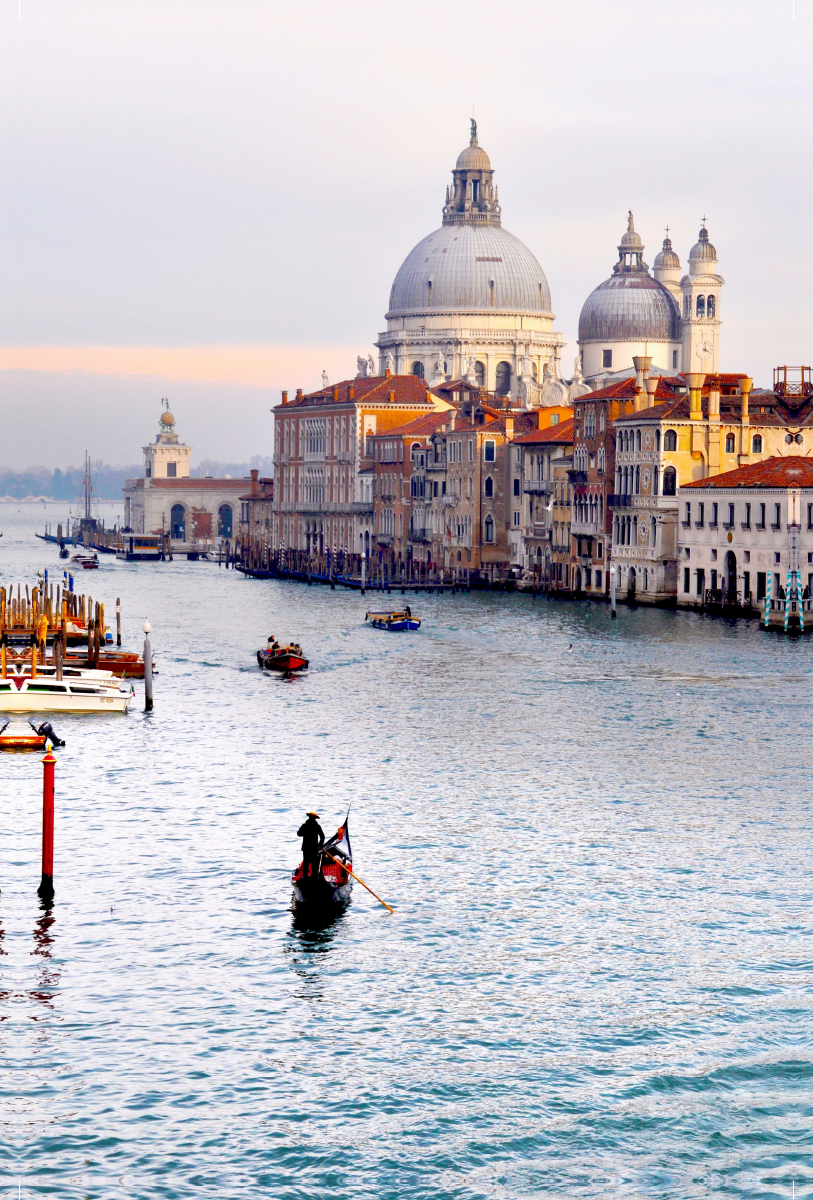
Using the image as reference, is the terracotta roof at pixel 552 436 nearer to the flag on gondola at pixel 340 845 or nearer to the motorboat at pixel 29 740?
the motorboat at pixel 29 740

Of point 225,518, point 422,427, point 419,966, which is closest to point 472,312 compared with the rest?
point 422,427

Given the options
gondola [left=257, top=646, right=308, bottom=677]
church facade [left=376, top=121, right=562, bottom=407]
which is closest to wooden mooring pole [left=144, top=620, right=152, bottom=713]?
gondola [left=257, top=646, right=308, bottom=677]

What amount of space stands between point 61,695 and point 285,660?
440 inches

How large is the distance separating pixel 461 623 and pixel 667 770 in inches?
1446

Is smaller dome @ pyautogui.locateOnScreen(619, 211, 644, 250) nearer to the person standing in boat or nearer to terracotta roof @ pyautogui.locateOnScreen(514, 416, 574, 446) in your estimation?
terracotta roof @ pyautogui.locateOnScreen(514, 416, 574, 446)

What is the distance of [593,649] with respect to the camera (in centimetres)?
6119

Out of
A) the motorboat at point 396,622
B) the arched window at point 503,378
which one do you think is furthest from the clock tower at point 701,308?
the motorboat at point 396,622

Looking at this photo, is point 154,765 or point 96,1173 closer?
point 96,1173

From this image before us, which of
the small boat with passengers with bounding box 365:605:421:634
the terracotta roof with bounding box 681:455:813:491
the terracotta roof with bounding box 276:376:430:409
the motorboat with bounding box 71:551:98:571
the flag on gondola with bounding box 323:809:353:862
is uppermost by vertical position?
the terracotta roof with bounding box 276:376:430:409

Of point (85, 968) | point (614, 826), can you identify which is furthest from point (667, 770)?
point (85, 968)

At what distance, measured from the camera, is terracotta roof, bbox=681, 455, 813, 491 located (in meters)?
72.5

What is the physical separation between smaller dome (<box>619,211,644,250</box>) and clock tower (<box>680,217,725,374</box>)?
4727mm

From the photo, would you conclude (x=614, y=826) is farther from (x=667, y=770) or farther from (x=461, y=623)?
(x=461, y=623)

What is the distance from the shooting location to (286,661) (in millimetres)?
55594
